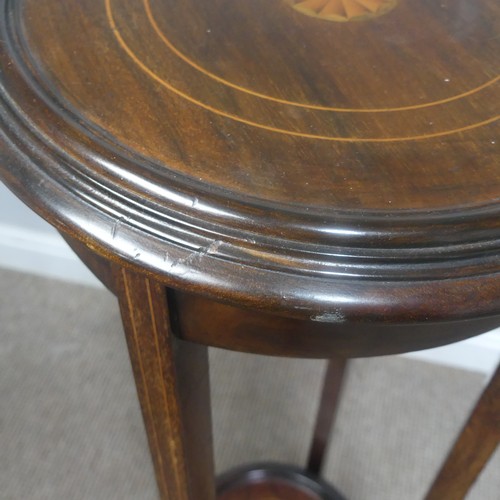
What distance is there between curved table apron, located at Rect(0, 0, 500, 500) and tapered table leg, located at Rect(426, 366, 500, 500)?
11 centimetres

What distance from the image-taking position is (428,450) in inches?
40.1

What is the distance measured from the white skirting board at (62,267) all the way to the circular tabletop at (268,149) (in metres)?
Answer: 0.72

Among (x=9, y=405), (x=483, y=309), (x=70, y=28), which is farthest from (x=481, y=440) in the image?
(x=9, y=405)

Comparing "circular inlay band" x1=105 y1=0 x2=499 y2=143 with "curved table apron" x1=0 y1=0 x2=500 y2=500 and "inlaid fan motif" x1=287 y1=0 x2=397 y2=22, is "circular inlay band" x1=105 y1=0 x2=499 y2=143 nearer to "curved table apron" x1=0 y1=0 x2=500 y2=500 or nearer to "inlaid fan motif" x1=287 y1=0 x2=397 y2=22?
"curved table apron" x1=0 y1=0 x2=500 y2=500

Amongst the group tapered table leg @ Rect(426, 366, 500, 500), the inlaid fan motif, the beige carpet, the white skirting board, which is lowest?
the beige carpet

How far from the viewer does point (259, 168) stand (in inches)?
14.5

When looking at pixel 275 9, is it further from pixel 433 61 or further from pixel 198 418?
pixel 198 418

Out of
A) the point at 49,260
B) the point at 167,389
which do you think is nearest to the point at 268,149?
the point at 167,389

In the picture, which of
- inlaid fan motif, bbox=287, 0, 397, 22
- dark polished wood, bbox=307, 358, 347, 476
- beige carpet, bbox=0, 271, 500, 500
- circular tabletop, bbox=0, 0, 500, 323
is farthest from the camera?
beige carpet, bbox=0, 271, 500, 500

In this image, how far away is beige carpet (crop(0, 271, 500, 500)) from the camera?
97 centimetres

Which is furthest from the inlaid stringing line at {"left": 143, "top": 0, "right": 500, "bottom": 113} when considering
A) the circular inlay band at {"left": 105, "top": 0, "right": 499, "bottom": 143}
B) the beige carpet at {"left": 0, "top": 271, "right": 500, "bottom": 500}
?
the beige carpet at {"left": 0, "top": 271, "right": 500, "bottom": 500}

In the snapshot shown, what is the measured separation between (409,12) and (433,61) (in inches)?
2.6

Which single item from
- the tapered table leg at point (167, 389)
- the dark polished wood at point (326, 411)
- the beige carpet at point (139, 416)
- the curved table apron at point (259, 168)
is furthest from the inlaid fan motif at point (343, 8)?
the beige carpet at point (139, 416)

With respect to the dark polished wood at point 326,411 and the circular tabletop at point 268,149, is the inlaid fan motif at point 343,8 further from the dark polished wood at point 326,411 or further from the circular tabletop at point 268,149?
the dark polished wood at point 326,411
